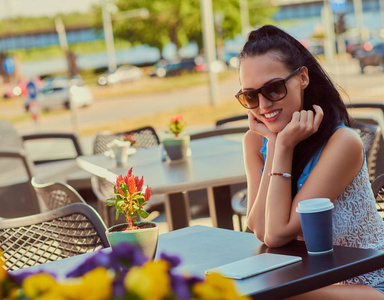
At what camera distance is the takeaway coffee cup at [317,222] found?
6.19 feet

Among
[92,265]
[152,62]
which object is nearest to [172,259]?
[92,265]

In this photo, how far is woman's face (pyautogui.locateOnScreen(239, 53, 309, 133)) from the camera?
7.82 feet

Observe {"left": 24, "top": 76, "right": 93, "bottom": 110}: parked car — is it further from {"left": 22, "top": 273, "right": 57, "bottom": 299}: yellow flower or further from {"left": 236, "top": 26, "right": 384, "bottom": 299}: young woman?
{"left": 22, "top": 273, "right": 57, "bottom": 299}: yellow flower

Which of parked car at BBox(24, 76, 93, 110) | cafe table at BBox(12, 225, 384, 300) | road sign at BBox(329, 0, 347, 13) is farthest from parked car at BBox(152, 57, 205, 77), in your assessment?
cafe table at BBox(12, 225, 384, 300)

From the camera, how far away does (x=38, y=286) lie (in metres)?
0.85

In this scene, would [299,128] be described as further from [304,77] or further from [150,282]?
[150,282]

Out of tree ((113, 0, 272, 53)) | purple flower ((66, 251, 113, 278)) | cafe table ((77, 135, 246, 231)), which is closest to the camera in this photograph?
purple flower ((66, 251, 113, 278))

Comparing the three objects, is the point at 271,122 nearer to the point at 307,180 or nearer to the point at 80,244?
the point at 307,180

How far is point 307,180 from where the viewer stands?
2264 millimetres

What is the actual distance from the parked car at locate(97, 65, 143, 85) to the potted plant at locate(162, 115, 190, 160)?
47586 mm

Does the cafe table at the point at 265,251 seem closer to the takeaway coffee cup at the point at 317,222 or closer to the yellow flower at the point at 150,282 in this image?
the takeaway coffee cup at the point at 317,222

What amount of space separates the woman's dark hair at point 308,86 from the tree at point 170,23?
45.4 meters

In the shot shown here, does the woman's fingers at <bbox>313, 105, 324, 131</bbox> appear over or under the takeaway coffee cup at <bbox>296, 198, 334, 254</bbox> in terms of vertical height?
over

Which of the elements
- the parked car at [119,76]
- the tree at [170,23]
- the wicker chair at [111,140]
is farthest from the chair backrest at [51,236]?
the parked car at [119,76]
